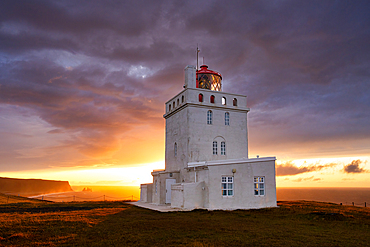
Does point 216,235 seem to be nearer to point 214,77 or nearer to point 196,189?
point 196,189

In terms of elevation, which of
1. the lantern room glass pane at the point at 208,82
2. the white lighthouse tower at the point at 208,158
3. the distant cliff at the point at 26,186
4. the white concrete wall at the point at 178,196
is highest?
the lantern room glass pane at the point at 208,82

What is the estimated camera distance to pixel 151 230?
38.5 feet

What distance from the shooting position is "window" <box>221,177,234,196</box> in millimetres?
20797

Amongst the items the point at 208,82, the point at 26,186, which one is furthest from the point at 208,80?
the point at 26,186

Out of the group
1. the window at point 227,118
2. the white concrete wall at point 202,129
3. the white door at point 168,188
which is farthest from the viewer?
the window at point 227,118

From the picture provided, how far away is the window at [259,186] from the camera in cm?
2170

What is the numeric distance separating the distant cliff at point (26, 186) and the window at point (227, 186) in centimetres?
16026

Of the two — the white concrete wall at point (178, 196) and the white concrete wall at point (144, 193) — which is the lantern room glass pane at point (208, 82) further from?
the white concrete wall at point (144, 193)

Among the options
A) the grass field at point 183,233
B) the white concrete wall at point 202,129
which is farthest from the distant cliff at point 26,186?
the grass field at point 183,233

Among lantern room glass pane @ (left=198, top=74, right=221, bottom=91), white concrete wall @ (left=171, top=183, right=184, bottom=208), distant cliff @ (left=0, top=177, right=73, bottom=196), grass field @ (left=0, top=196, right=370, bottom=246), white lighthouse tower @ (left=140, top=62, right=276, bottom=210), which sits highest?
lantern room glass pane @ (left=198, top=74, right=221, bottom=91)

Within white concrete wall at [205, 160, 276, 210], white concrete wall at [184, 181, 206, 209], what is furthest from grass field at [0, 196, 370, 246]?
white concrete wall at [184, 181, 206, 209]

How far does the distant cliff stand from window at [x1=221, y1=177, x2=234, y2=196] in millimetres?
160257

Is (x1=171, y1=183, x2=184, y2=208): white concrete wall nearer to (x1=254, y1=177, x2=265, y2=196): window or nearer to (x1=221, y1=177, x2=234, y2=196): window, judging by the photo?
(x1=221, y1=177, x2=234, y2=196): window

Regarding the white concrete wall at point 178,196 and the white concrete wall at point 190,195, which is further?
the white concrete wall at point 178,196
